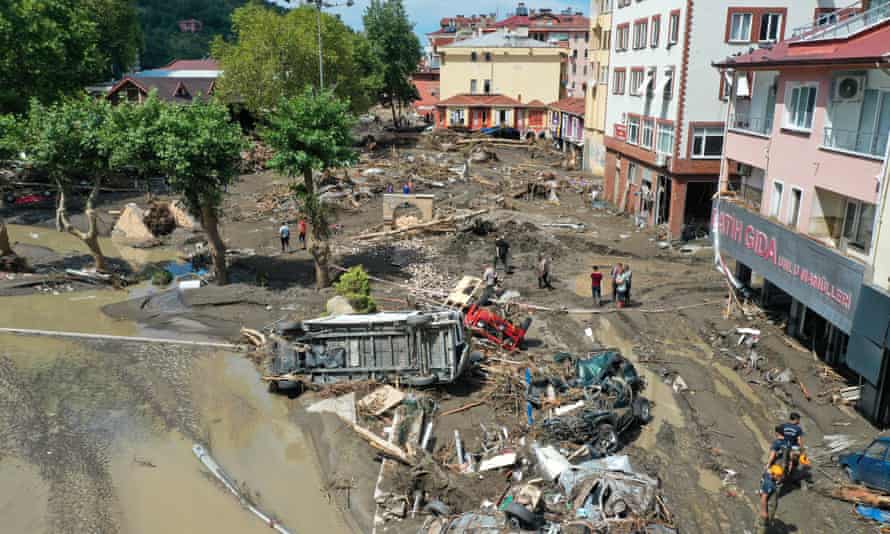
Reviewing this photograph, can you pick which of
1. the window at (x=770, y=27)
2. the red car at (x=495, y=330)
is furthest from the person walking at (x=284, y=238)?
the window at (x=770, y=27)

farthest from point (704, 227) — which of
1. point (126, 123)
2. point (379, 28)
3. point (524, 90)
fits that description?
point (379, 28)

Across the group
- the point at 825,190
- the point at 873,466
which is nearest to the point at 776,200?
the point at 825,190

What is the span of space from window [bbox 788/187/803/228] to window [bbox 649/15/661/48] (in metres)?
17.1

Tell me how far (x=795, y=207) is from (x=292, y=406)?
52.3 ft

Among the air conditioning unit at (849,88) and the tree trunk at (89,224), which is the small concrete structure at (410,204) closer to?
the tree trunk at (89,224)

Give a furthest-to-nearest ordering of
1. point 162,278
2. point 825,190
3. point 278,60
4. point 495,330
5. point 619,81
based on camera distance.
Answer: point 278,60 < point 619,81 < point 162,278 < point 495,330 < point 825,190

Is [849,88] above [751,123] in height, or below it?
above

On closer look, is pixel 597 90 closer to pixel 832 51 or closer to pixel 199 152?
pixel 832 51

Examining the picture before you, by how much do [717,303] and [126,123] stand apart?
22.8 meters

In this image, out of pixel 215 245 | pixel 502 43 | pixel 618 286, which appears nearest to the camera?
pixel 618 286

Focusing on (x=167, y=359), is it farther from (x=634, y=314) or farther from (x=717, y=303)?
(x=717, y=303)

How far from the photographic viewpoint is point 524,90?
241 ft

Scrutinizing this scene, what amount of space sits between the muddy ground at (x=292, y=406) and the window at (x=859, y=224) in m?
3.72

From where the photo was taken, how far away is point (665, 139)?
108 ft
